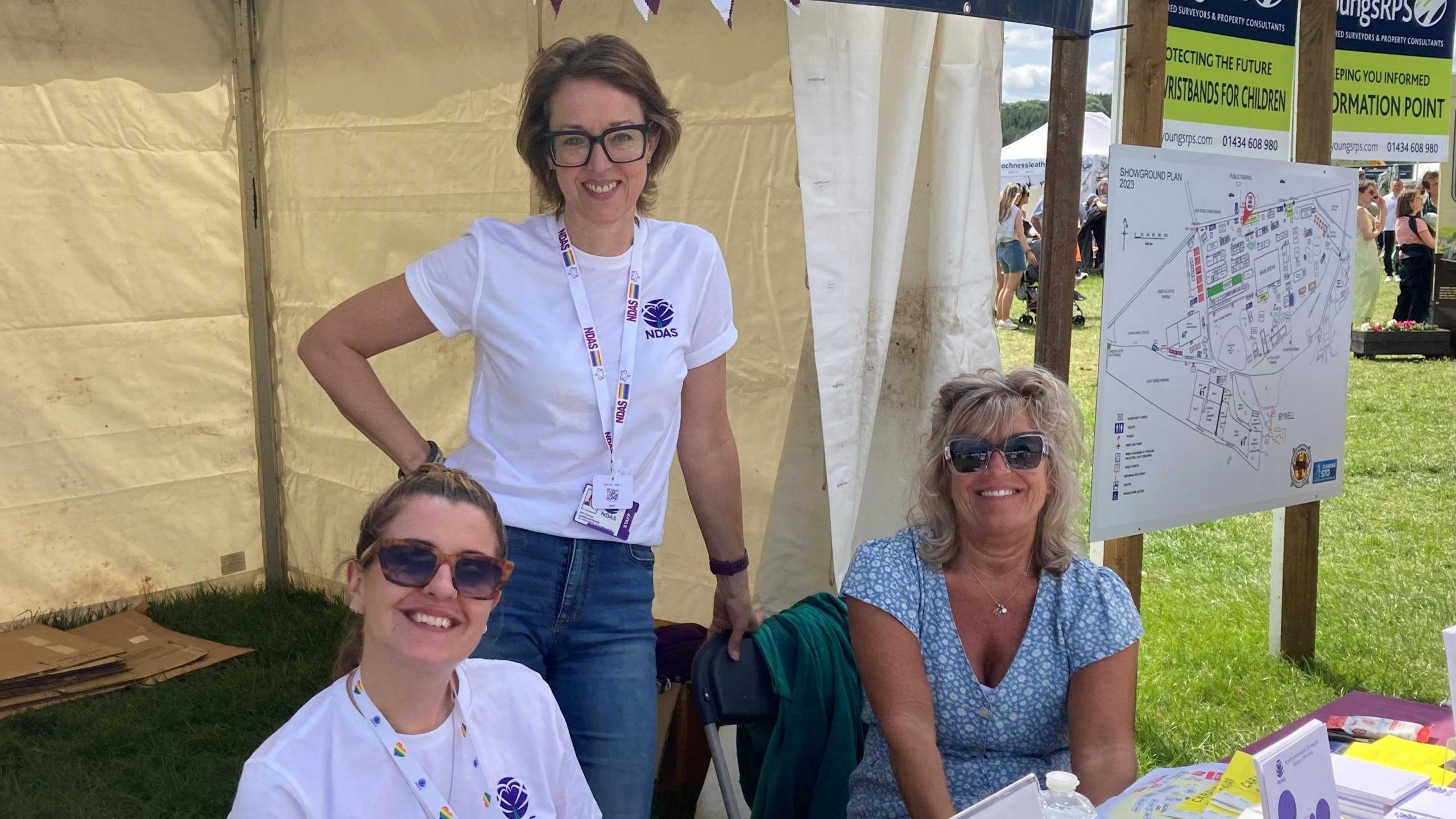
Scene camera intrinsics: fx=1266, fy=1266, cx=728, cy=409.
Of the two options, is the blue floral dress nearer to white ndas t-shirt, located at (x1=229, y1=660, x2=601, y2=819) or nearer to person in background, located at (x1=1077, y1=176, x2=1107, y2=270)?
white ndas t-shirt, located at (x1=229, y1=660, x2=601, y2=819)

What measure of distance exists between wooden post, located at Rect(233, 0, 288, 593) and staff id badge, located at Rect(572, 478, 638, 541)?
10.9 ft

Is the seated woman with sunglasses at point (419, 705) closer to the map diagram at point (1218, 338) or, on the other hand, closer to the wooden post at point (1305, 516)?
the map diagram at point (1218, 338)

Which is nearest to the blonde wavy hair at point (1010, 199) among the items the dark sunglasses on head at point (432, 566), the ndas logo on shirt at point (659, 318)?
the ndas logo on shirt at point (659, 318)

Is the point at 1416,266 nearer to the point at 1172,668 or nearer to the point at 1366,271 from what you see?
the point at 1366,271

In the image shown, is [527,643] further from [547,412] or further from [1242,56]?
[1242,56]

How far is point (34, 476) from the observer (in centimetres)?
438

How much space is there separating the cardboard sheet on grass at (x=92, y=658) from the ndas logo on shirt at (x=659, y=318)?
2925 millimetres

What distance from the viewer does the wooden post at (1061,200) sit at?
2740mm

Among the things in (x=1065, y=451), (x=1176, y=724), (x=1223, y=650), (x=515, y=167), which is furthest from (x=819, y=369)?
(x=1223, y=650)

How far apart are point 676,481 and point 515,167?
1.13m

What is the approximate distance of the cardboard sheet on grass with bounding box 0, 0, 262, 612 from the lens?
4.29 metres

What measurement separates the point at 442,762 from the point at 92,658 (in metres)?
3.17

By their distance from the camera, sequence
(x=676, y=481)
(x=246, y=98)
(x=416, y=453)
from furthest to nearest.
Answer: (x=246, y=98) → (x=676, y=481) → (x=416, y=453)

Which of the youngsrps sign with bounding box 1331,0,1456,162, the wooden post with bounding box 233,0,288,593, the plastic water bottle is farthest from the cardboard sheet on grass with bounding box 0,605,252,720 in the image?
the youngsrps sign with bounding box 1331,0,1456,162
